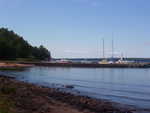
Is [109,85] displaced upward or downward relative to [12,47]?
downward

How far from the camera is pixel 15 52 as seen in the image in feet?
399

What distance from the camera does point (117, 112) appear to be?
52.3 ft

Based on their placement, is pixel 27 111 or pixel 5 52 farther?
pixel 5 52

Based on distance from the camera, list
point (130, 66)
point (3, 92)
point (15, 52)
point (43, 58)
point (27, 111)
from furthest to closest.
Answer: point (43, 58) → point (15, 52) → point (130, 66) → point (3, 92) → point (27, 111)

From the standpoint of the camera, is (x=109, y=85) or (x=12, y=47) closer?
(x=109, y=85)

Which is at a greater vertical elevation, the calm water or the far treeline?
the far treeline

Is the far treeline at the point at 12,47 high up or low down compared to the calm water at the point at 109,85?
up

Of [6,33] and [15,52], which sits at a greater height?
[6,33]

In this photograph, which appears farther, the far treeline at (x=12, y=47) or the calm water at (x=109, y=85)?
the far treeline at (x=12, y=47)

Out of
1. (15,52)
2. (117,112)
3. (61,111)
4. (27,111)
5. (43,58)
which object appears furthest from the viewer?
(43,58)

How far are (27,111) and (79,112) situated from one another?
12.2 feet

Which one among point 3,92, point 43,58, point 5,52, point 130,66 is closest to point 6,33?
point 5,52

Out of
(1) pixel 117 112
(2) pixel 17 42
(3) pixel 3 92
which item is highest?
(2) pixel 17 42

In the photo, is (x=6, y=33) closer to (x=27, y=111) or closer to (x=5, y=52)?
(x=5, y=52)
